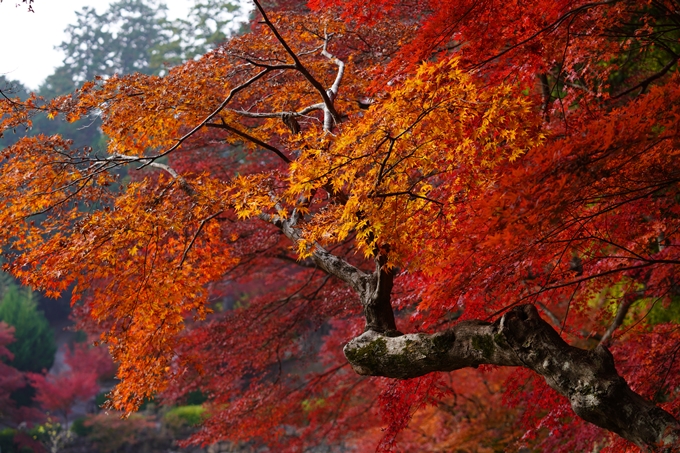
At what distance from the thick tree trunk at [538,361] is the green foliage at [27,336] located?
21067 millimetres

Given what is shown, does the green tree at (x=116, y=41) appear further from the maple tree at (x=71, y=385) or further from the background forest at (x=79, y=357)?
the maple tree at (x=71, y=385)

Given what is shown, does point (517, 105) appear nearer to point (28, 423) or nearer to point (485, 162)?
point (485, 162)

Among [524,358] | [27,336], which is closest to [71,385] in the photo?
[27,336]

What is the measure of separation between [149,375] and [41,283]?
1.23 metres

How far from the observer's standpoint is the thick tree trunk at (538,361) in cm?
305

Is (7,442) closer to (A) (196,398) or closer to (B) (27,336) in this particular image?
(B) (27,336)

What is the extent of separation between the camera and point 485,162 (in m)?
4.08

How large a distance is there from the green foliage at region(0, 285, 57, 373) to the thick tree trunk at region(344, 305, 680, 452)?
21.1 m

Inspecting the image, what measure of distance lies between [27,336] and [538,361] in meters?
22.8

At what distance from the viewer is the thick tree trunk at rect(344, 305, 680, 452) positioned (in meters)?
3.05

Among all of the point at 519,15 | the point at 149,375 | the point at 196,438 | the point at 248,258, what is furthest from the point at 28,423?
the point at 519,15

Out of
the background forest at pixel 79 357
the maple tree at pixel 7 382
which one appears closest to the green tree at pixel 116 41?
the background forest at pixel 79 357

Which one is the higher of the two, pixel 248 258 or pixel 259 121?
pixel 259 121

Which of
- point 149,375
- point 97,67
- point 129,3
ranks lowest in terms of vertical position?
point 149,375
